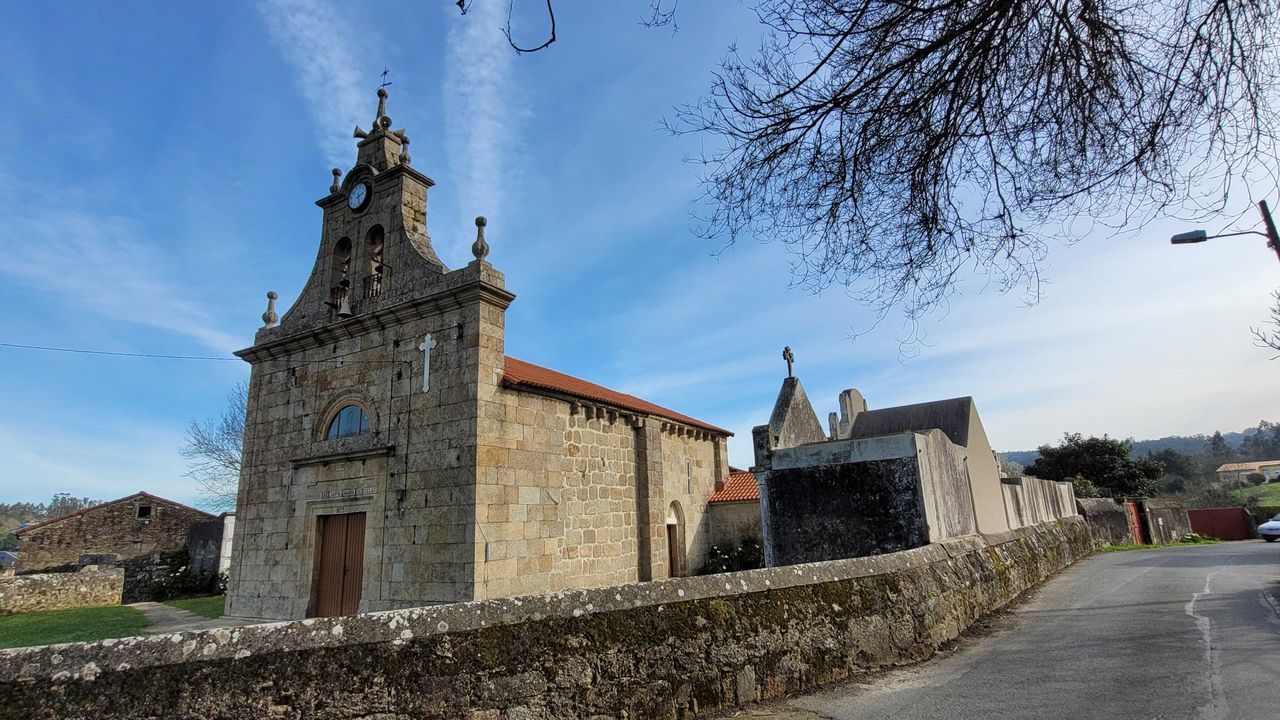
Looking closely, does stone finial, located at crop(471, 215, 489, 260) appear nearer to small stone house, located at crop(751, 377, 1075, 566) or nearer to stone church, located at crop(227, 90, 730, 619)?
stone church, located at crop(227, 90, 730, 619)

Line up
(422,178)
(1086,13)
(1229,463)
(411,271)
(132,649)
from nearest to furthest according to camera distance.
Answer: (132,649) < (1086,13) < (411,271) < (422,178) < (1229,463)

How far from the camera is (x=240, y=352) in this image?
16141mm

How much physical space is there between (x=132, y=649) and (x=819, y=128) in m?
5.13

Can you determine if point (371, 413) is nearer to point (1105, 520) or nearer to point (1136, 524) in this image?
point (1105, 520)

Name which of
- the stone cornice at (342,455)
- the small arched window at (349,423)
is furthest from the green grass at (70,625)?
the small arched window at (349,423)

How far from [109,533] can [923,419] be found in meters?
35.0

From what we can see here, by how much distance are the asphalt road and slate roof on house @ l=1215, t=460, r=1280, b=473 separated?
96979 mm

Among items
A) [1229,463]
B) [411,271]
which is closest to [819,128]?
[411,271]

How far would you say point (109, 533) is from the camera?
29.3m

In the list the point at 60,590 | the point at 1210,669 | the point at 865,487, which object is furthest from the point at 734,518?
the point at 60,590

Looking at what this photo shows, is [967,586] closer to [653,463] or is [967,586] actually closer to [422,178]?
[653,463]

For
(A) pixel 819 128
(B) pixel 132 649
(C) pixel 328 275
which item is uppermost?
(C) pixel 328 275

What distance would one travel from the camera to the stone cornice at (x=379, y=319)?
12500 mm

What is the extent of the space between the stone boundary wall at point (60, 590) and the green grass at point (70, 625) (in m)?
0.54
